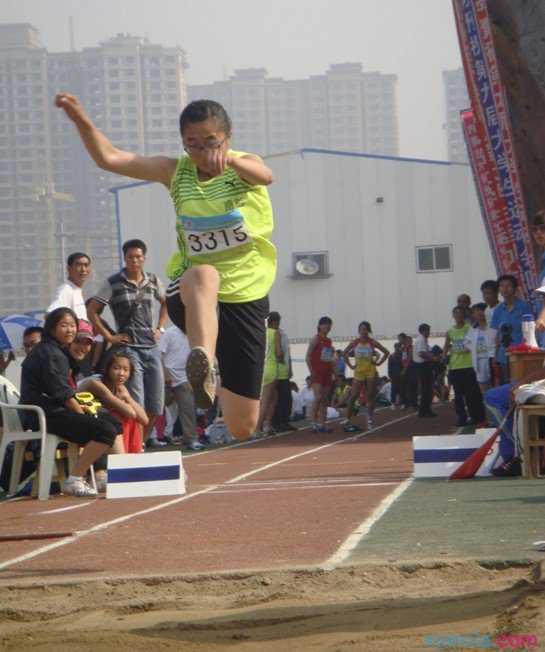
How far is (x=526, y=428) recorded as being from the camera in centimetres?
1012

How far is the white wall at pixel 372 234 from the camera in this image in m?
43.6

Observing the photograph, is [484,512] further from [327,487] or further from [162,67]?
[162,67]

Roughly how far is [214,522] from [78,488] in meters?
2.38

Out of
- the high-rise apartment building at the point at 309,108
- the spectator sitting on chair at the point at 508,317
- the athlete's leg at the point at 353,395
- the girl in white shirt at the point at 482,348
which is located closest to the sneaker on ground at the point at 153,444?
the athlete's leg at the point at 353,395

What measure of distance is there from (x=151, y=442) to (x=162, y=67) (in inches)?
5596

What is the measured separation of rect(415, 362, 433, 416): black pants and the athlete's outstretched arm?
16492mm

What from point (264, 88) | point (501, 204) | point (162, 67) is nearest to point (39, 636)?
point (501, 204)

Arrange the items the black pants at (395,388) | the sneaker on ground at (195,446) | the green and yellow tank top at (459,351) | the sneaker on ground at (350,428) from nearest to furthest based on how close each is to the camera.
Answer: the sneaker on ground at (195,446), the green and yellow tank top at (459,351), the sneaker on ground at (350,428), the black pants at (395,388)

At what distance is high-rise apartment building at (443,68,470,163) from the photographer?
173m

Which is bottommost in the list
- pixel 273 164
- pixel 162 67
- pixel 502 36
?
pixel 502 36

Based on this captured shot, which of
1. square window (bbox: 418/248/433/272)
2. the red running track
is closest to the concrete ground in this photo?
the red running track

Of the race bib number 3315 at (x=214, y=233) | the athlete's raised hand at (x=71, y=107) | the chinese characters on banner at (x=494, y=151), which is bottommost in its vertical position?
the race bib number 3315 at (x=214, y=233)

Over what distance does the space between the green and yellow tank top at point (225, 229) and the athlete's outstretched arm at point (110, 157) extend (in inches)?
3.1

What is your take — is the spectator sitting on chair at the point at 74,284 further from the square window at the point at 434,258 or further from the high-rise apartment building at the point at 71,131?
the high-rise apartment building at the point at 71,131
